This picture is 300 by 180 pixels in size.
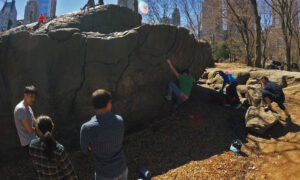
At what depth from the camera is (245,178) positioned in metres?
3.71

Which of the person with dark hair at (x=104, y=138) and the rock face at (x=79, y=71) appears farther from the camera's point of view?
the rock face at (x=79, y=71)

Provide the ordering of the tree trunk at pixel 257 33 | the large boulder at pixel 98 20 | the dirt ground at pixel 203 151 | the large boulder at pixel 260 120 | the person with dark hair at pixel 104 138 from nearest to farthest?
1. the person with dark hair at pixel 104 138
2. the dirt ground at pixel 203 151
3. the large boulder at pixel 260 120
4. the large boulder at pixel 98 20
5. the tree trunk at pixel 257 33

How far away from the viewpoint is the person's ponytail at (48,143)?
2043 millimetres

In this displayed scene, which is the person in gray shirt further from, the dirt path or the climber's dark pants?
the climber's dark pants

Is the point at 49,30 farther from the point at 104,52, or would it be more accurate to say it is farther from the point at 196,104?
the point at 196,104

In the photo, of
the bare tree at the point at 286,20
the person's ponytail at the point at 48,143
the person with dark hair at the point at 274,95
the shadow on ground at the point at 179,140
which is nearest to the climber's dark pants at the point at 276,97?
the person with dark hair at the point at 274,95

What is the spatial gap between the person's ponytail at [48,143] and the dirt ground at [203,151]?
7.18 feet

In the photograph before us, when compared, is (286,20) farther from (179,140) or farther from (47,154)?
(47,154)

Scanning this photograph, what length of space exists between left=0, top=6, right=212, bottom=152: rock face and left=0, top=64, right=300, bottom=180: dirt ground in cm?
55

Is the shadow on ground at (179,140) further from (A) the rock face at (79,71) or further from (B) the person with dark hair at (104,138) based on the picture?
(B) the person with dark hair at (104,138)

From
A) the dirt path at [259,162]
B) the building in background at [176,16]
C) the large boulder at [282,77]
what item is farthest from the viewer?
the building in background at [176,16]

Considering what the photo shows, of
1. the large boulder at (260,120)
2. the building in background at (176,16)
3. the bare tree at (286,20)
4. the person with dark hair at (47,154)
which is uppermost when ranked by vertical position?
the building in background at (176,16)

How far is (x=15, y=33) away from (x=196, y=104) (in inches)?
203

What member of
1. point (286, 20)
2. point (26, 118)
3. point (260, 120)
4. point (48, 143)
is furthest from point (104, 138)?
point (286, 20)
